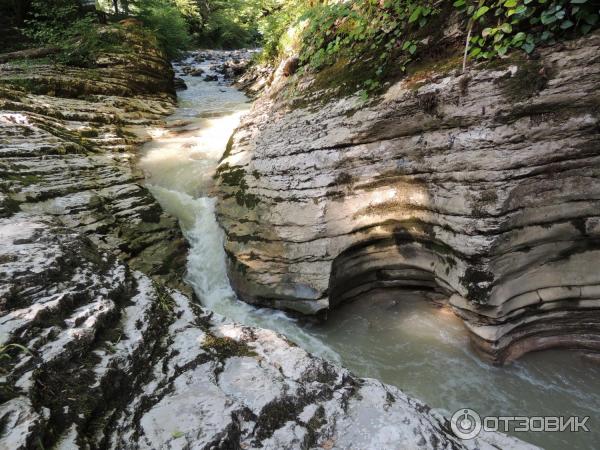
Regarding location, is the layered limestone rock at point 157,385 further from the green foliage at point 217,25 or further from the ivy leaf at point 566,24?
the green foliage at point 217,25

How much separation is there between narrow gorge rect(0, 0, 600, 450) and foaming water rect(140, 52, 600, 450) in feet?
0.10

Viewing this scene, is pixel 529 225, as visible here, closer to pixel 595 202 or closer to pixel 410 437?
pixel 595 202

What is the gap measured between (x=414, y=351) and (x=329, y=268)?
1.57 metres

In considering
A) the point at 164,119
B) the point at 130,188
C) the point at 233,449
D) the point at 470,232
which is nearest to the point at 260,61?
the point at 164,119

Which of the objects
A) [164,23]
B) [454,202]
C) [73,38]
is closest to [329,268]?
[454,202]

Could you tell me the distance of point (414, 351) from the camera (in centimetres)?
454

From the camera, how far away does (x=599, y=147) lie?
A: 3.33 m

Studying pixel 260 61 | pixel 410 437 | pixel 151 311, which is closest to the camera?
pixel 410 437

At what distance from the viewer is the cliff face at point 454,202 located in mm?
3432

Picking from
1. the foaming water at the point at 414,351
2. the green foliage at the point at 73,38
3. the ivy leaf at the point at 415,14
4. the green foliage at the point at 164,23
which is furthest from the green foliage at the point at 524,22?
the green foliage at the point at 164,23

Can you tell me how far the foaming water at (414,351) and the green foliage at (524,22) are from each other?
3425 millimetres

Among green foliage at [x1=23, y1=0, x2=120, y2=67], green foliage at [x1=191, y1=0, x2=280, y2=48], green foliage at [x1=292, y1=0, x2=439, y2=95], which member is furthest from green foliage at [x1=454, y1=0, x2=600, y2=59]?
green foliage at [x1=191, y1=0, x2=280, y2=48]

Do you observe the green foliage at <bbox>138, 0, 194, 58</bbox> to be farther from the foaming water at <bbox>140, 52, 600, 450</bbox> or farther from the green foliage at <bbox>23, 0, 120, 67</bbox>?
the foaming water at <bbox>140, 52, 600, 450</bbox>

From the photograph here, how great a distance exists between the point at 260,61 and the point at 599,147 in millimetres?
13361
